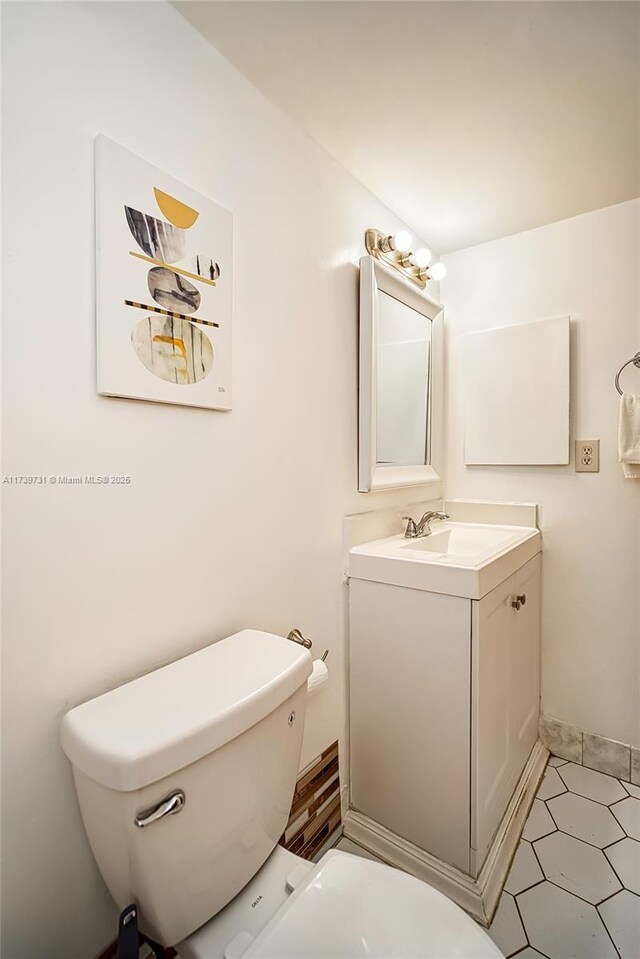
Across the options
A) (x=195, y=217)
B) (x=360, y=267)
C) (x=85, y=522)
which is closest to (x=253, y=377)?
(x=195, y=217)

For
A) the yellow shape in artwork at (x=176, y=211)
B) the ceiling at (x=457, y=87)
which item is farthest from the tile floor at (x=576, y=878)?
the ceiling at (x=457, y=87)

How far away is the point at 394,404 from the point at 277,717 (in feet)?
3.89

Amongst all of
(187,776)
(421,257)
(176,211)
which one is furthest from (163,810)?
(421,257)

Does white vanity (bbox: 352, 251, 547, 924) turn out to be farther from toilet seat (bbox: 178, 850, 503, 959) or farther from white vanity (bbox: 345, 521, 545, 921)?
toilet seat (bbox: 178, 850, 503, 959)

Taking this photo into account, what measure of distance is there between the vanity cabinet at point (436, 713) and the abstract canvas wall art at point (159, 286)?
81cm

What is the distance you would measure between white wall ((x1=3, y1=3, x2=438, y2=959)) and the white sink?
8.2 inches

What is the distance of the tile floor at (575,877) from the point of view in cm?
112

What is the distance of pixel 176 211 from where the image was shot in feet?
3.18

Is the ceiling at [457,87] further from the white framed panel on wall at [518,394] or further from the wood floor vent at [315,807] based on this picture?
the wood floor vent at [315,807]

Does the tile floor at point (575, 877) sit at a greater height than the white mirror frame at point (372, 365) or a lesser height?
lesser

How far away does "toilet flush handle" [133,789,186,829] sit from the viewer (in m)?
0.66

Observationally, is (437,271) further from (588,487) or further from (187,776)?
(187,776)

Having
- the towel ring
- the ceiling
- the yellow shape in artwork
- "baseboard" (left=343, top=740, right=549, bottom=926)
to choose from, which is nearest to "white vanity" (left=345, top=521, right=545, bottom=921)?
"baseboard" (left=343, top=740, right=549, bottom=926)

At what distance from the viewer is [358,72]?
114 cm
